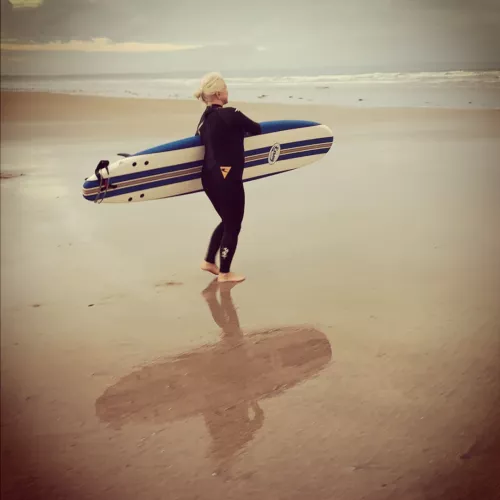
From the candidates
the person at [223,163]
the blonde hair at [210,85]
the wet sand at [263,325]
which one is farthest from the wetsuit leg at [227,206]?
the blonde hair at [210,85]

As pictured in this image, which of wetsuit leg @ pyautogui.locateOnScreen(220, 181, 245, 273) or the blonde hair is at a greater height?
the blonde hair

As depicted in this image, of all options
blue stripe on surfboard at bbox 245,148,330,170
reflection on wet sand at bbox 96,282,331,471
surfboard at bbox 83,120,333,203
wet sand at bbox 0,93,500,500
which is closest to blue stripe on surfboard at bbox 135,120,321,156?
surfboard at bbox 83,120,333,203

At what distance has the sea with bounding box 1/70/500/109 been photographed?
216 centimetres

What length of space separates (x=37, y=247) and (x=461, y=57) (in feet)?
5.62

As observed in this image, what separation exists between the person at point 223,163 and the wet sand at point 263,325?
0.12 meters

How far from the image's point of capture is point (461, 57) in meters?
2.21

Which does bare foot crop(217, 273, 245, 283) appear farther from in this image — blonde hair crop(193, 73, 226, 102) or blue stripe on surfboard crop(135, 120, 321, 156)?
blonde hair crop(193, 73, 226, 102)

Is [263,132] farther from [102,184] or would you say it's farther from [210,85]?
[102,184]

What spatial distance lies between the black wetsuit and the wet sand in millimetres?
161

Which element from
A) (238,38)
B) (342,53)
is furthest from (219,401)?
(342,53)

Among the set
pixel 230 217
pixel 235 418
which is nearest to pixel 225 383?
pixel 235 418

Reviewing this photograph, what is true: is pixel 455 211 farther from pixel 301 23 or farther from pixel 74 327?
pixel 74 327

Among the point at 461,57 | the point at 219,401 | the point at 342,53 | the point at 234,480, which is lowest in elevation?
the point at 234,480

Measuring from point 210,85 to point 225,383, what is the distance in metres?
0.99
